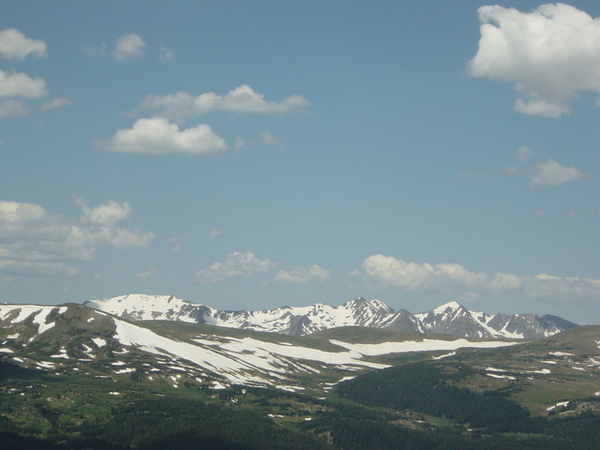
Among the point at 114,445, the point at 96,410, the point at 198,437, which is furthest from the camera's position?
the point at 96,410

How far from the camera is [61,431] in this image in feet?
563

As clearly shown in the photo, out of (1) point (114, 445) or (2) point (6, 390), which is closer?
(1) point (114, 445)

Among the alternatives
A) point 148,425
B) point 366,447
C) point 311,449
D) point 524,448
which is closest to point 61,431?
point 148,425

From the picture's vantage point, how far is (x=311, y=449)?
180625 mm

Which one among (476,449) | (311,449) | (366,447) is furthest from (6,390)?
(476,449)

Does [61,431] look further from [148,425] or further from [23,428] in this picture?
[148,425]

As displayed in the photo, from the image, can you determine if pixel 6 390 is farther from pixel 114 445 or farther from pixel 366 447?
pixel 366 447

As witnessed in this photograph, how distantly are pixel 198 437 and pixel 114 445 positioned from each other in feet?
68.3

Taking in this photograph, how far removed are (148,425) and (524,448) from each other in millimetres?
102682

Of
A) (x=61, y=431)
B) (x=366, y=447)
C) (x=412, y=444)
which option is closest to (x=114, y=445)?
(x=61, y=431)

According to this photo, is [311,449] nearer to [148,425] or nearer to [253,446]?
[253,446]

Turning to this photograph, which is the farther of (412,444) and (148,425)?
(412,444)

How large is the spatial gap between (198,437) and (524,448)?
90.7 m

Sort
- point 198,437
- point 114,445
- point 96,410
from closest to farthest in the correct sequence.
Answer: point 114,445
point 198,437
point 96,410
